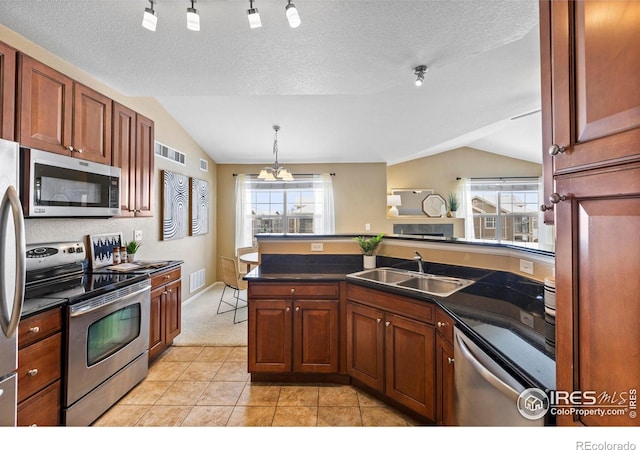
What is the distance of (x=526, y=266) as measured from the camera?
1.74m

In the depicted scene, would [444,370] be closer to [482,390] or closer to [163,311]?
[482,390]

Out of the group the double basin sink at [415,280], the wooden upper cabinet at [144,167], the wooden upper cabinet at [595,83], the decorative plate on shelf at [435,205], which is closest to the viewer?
the wooden upper cabinet at [595,83]

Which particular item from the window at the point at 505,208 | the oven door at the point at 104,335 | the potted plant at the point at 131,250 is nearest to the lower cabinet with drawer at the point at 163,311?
the oven door at the point at 104,335

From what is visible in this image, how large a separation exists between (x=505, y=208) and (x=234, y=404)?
6702mm

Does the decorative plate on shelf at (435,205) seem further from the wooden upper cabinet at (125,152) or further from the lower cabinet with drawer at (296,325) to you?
the wooden upper cabinet at (125,152)

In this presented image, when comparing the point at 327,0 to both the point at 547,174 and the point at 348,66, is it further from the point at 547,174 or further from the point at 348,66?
the point at 547,174

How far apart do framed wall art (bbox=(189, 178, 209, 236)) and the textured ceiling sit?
53.4 inches

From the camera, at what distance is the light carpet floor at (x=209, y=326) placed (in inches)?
120

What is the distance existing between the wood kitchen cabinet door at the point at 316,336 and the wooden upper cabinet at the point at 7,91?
2073mm

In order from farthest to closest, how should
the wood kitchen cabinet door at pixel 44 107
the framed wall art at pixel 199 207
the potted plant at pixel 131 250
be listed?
1. the framed wall art at pixel 199 207
2. the potted plant at pixel 131 250
3. the wood kitchen cabinet door at pixel 44 107

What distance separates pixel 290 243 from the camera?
108 inches

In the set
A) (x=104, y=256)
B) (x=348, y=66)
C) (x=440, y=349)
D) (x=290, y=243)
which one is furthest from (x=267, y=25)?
(x=104, y=256)

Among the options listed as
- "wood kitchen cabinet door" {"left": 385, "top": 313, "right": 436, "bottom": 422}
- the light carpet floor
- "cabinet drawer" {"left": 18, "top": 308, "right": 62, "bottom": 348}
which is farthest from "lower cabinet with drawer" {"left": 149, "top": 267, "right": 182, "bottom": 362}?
"wood kitchen cabinet door" {"left": 385, "top": 313, "right": 436, "bottom": 422}

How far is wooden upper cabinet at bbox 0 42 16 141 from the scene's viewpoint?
59.5 inches
